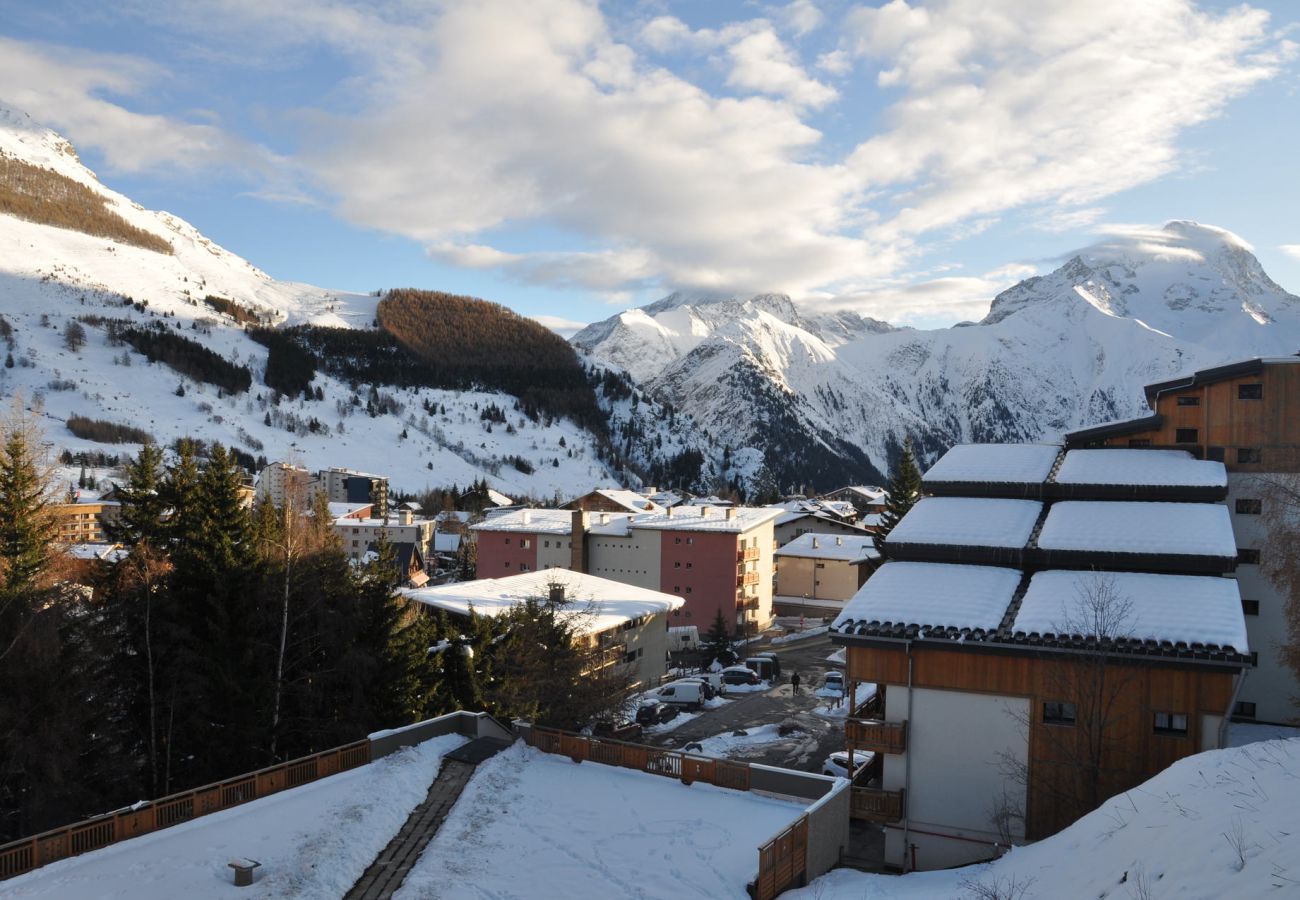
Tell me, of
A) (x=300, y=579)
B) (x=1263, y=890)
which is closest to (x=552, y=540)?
(x=300, y=579)

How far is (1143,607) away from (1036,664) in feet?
10.2

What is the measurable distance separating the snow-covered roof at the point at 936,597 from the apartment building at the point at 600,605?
1690 cm

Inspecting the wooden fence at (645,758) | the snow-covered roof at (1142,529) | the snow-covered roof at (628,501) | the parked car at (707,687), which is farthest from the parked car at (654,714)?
the snow-covered roof at (628,501)

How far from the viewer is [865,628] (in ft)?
70.0

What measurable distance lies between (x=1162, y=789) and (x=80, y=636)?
25536 millimetres

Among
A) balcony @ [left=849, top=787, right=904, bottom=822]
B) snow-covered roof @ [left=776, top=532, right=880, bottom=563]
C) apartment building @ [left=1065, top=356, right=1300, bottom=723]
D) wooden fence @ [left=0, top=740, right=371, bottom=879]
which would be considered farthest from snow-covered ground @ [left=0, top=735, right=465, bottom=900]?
snow-covered roof @ [left=776, top=532, right=880, bottom=563]

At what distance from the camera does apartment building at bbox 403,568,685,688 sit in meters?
39.8

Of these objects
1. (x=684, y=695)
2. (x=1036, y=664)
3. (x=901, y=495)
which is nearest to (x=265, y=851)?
(x=1036, y=664)

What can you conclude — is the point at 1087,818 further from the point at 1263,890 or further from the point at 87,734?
the point at 87,734

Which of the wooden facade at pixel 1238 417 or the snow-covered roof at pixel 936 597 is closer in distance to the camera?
the snow-covered roof at pixel 936 597

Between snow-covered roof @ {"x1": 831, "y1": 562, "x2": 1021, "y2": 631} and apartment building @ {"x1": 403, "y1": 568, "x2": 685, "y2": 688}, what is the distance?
16.9 m

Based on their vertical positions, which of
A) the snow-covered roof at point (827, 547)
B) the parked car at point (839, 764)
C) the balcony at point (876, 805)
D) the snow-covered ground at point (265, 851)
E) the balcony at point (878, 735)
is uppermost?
the snow-covered roof at point (827, 547)

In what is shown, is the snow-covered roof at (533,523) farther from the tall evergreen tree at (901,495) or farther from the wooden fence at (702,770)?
the wooden fence at (702,770)

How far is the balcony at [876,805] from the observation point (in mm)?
20766
